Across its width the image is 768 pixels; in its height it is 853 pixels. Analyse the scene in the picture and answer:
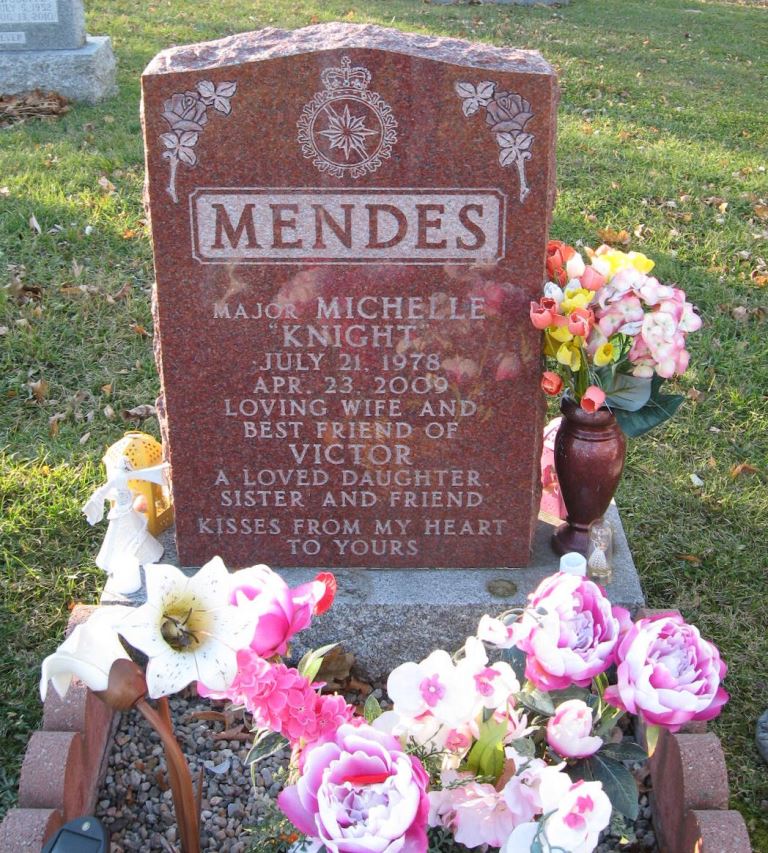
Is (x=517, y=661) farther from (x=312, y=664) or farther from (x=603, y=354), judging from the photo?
(x=603, y=354)

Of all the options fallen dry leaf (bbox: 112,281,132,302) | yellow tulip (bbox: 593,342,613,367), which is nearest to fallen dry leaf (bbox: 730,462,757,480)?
yellow tulip (bbox: 593,342,613,367)

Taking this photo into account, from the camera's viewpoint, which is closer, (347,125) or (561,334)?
(347,125)

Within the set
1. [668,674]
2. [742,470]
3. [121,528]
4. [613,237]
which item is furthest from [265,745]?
[613,237]

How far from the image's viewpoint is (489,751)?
6.33 feet

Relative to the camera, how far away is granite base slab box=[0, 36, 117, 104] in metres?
7.92

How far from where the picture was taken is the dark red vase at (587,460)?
312 cm

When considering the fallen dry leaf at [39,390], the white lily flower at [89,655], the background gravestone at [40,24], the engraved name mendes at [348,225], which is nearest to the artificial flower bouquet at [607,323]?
the engraved name mendes at [348,225]

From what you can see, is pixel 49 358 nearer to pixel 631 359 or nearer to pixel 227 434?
pixel 227 434

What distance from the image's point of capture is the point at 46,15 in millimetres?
7887

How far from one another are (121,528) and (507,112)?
1.70m

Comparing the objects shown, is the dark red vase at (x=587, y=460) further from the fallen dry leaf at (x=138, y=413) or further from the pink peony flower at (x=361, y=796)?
the fallen dry leaf at (x=138, y=413)

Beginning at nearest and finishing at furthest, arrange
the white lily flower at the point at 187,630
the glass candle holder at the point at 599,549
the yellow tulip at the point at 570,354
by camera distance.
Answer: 1. the white lily flower at the point at 187,630
2. the yellow tulip at the point at 570,354
3. the glass candle holder at the point at 599,549

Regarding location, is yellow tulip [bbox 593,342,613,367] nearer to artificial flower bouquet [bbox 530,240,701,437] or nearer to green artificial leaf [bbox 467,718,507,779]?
artificial flower bouquet [bbox 530,240,701,437]

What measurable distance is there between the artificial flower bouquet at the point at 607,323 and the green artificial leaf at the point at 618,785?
1134 mm
